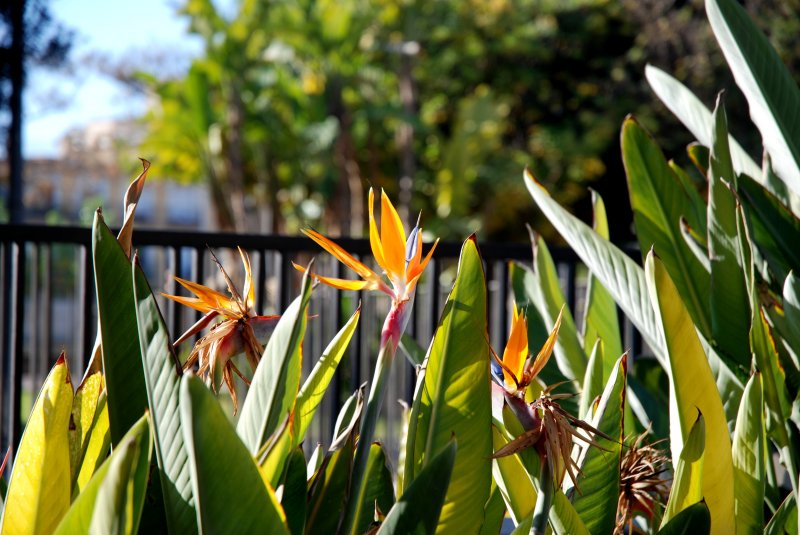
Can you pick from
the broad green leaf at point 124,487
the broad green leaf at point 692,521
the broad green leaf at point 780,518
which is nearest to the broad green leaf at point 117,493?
the broad green leaf at point 124,487

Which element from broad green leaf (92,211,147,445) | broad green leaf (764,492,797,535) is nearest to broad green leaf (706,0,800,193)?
broad green leaf (764,492,797,535)

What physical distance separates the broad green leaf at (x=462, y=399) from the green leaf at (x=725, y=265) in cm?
71

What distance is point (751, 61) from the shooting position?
145cm

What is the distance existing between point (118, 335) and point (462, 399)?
40cm

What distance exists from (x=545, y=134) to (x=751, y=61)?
15941mm

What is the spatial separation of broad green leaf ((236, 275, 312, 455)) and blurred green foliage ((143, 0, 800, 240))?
452 inches

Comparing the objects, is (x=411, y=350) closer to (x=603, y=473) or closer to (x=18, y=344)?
(x=603, y=473)

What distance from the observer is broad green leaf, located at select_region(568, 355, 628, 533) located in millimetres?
1086

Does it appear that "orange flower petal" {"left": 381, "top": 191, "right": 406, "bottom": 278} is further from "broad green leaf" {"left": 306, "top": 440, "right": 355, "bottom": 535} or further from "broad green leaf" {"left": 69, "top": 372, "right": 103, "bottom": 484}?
"broad green leaf" {"left": 69, "top": 372, "right": 103, "bottom": 484}

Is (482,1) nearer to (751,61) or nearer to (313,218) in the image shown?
(313,218)

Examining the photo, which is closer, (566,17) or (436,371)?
(436,371)

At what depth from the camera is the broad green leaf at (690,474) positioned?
101 centimetres

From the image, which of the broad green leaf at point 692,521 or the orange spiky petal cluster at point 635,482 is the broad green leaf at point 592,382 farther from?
the broad green leaf at point 692,521

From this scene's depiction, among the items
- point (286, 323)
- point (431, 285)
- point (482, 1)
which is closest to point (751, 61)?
point (286, 323)
